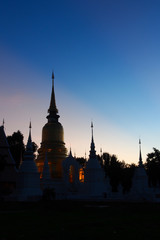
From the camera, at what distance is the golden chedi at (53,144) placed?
164ft

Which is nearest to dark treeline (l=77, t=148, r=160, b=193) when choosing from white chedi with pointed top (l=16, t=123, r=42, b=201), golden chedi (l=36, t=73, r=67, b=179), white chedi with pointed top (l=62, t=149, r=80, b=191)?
golden chedi (l=36, t=73, r=67, b=179)

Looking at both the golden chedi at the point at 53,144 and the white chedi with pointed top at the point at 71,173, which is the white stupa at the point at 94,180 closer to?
the white chedi with pointed top at the point at 71,173

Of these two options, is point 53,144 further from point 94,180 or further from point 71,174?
point 94,180

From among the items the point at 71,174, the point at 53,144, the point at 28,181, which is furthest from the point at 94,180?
the point at 53,144

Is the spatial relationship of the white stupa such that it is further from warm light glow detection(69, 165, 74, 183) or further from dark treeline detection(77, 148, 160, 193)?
dark treeline detection(77, 148, 160, 193)

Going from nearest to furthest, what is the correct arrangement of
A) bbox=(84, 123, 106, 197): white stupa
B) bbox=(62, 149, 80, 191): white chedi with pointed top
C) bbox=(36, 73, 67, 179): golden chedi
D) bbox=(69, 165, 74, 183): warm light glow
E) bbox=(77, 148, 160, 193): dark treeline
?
bbox=(84, 123, 106, 197): white stupa < bbox=(62, 149, 80, 191): white chedi with pointed top < bbox=(69, 165, 74, 183): warm light glow < bbox=(36, 73, 67, 179): golden chedi < bbox=(77, 148, 160, 193): dark treeline

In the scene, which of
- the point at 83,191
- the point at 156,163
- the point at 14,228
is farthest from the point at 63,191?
the point at 14,228

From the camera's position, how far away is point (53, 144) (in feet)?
175

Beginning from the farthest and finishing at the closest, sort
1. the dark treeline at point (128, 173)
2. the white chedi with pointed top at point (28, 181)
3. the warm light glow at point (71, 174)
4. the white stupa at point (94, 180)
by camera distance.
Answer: the dark treeline at point (128, 173), the warm light glow at point (71, 174), the white stupa at point (94, 180), the white chedi with pointed top at point (28, 181)

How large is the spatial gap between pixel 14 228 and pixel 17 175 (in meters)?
30.8

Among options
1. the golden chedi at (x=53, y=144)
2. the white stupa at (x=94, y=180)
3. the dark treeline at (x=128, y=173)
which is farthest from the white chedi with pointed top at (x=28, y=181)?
the dark treeline at (x=128, y=173)

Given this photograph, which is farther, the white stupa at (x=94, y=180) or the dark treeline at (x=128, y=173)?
the dark treeline at (x=128, y=173)

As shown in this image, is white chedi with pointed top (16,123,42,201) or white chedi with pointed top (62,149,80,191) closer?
white chedi with pointed top (16,123,42,201)

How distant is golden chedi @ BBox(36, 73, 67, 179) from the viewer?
5001cm
